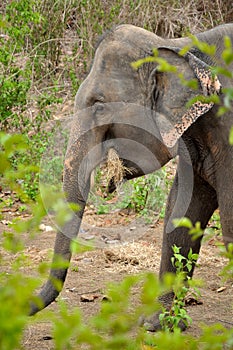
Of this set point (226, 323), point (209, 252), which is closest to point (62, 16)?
point (209, 252)

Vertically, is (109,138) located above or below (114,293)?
above

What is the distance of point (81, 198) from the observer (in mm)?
4246

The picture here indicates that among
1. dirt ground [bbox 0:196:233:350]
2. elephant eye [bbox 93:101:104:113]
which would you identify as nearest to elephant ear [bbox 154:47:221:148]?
elephant eye [bbox 93:101:104:113]

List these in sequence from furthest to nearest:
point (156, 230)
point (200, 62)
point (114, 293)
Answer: point (156, 230) < point (200, 62) < point (114, 293)

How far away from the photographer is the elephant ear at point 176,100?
418 centimetres

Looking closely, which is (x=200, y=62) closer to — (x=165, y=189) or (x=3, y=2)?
(x=165, y=189)

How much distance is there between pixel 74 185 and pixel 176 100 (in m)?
0.68

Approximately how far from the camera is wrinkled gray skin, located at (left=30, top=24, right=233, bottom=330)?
4246 millimetres

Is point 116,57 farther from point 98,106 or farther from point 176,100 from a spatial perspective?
point 176,100

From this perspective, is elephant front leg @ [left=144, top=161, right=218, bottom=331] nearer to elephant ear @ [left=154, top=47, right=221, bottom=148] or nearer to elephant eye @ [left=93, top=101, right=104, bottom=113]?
elephant ear @ [left=154, top=47, right=221, bottom=148]

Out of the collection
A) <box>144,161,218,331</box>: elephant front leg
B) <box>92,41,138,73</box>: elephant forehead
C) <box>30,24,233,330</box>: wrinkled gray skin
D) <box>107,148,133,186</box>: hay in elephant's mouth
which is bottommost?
<box>144,161,218,331</box>: elephant front leg

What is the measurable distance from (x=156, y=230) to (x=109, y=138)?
3.03 m

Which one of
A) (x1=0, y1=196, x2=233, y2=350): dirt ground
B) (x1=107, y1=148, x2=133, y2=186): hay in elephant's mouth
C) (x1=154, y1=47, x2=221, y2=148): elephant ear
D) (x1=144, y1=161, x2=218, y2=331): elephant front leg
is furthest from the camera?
(x1=0, y1=196, x2=233, y2=350): dirt ground

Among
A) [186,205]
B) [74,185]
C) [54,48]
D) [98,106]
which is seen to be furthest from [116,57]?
[54,48]
